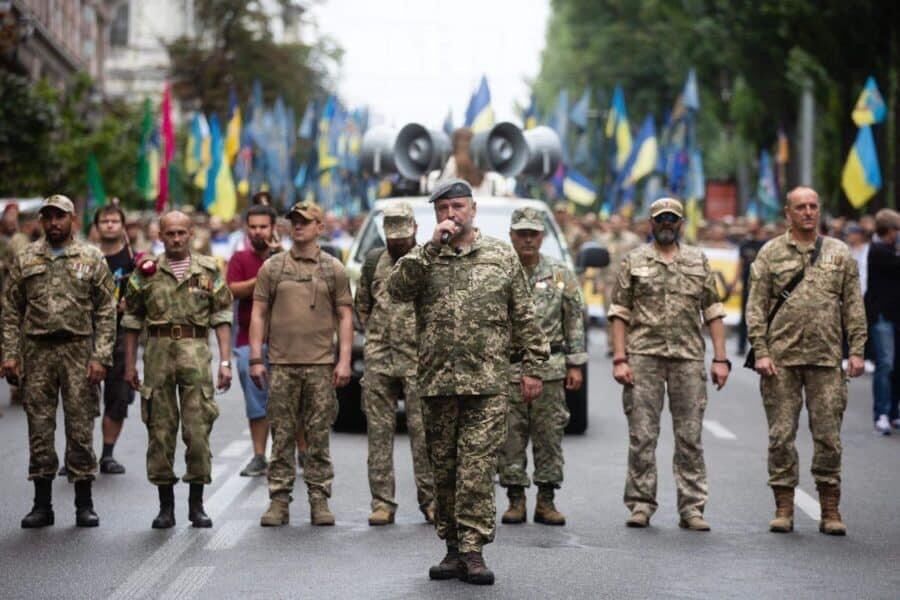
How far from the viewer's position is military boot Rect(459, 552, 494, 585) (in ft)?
29.8

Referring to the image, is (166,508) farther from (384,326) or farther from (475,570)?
(475,570)

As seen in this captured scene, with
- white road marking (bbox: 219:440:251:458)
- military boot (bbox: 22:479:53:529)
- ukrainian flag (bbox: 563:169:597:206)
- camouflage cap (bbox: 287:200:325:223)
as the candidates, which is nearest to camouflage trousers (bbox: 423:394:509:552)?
camouflage cap (bbox: 287:200:325:223)

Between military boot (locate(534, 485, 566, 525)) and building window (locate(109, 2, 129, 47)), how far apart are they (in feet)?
274

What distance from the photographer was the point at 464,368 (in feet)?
30.3

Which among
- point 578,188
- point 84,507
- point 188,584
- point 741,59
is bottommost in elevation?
point 188,584

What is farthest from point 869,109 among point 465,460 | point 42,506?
point 465,460

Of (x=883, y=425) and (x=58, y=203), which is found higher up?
(x=58, y=203)

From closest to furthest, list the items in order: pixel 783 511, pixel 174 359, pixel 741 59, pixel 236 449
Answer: pixel 174 359 → pixel 783 511 → pixel 236 449 → pixel 741 59

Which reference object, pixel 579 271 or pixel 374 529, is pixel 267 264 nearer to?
pixel 374 529

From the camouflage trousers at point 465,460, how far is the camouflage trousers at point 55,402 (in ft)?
8.10

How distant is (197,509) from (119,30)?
276 feet

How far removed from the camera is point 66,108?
41188mm

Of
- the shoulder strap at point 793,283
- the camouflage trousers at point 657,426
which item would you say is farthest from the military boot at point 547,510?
the shoulder strap at point 793,283

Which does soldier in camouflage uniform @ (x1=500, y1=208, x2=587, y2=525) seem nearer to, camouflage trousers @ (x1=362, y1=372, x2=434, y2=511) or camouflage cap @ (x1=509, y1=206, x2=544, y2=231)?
camouflage cap @ (x1=509, y1=206, x2=544, y2=231)
